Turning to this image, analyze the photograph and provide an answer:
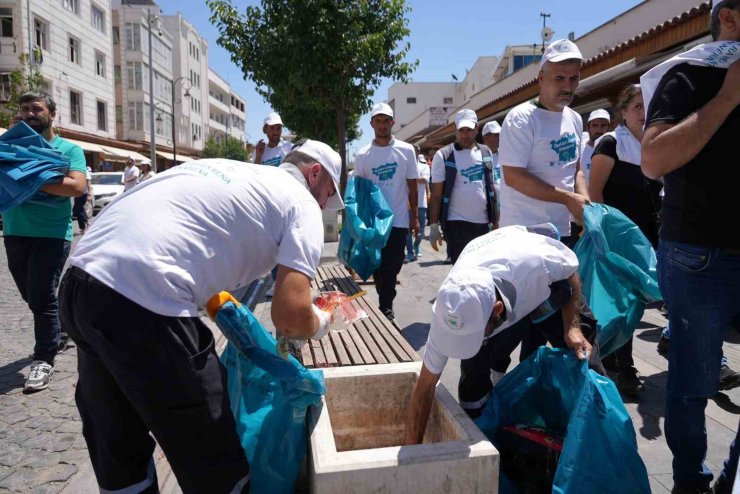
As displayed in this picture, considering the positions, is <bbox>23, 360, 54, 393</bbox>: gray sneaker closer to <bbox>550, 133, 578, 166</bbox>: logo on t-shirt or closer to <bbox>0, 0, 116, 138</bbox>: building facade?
<bbox>550, 133, 578, 166</bbox>: logo on t-shirt

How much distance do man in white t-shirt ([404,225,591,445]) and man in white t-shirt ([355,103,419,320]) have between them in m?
2.59

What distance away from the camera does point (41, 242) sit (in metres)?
3.72

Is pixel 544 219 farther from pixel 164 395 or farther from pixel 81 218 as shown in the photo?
pixel 81 218

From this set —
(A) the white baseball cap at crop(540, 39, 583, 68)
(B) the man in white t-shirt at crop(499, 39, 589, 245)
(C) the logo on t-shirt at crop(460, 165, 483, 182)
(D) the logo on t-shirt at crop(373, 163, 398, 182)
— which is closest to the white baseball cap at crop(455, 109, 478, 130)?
(C) the logo on t-shirt at crop(460, 165, 483, 182)

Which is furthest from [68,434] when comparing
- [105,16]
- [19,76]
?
[105,16]

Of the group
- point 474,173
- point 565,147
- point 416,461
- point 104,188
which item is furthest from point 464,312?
point 104,188

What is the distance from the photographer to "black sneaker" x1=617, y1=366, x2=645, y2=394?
11.5 feet

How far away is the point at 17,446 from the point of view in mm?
2902

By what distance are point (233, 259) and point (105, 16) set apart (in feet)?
131

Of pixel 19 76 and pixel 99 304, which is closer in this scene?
pixel 99 304

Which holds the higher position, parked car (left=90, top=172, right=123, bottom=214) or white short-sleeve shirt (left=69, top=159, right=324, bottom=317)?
white short-sleeve shirt (left=69, top=159, right=324, bottom=317)

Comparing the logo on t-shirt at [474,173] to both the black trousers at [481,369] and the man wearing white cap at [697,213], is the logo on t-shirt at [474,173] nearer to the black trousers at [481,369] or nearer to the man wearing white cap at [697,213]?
the black trousers at [481,369]

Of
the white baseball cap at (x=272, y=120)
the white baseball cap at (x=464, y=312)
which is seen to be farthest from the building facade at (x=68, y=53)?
the white baseball cap at (x=464, y=312)

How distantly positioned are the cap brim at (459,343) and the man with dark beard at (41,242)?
9.33 feet
